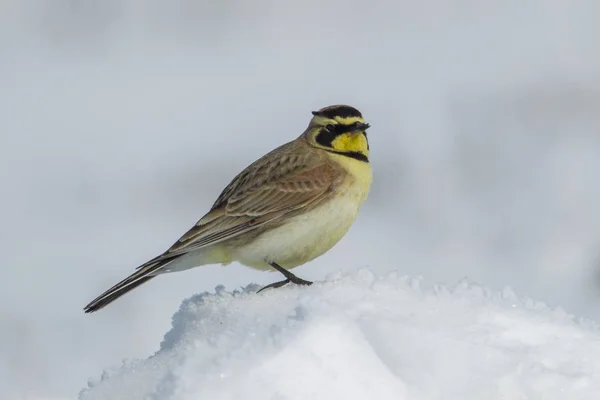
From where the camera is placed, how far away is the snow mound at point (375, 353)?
9.50ft

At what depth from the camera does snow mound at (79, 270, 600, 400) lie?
9.50ft

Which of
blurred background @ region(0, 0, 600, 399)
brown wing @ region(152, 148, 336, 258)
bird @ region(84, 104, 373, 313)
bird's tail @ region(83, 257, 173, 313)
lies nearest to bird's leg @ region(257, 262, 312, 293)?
bird @ region(84, 104, 373, 313)

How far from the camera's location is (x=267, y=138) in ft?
31.8

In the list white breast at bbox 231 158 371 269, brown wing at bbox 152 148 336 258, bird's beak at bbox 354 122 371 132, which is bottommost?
white breast at bbox 231 158 371 269

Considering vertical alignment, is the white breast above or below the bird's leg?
above

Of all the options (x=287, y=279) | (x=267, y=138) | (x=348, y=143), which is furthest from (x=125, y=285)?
(x=267, y=138)

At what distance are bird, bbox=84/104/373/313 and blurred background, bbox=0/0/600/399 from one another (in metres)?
1.55

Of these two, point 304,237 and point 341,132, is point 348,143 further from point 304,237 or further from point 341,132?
point 304,237

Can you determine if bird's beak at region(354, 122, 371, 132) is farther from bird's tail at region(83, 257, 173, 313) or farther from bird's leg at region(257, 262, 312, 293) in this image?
bird's tail at region(83, 257, 173, 313)

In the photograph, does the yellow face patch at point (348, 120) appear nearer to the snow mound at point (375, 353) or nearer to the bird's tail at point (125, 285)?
the bird's tail at point (125, 285)

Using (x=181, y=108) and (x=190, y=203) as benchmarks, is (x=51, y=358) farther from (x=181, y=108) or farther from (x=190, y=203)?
(x=181, y=108)

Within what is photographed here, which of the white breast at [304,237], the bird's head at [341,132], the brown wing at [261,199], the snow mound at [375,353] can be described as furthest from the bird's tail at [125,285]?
the snow mound at [375,353]

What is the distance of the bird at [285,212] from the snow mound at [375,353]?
1.39m

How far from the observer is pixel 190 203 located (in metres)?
8.67
